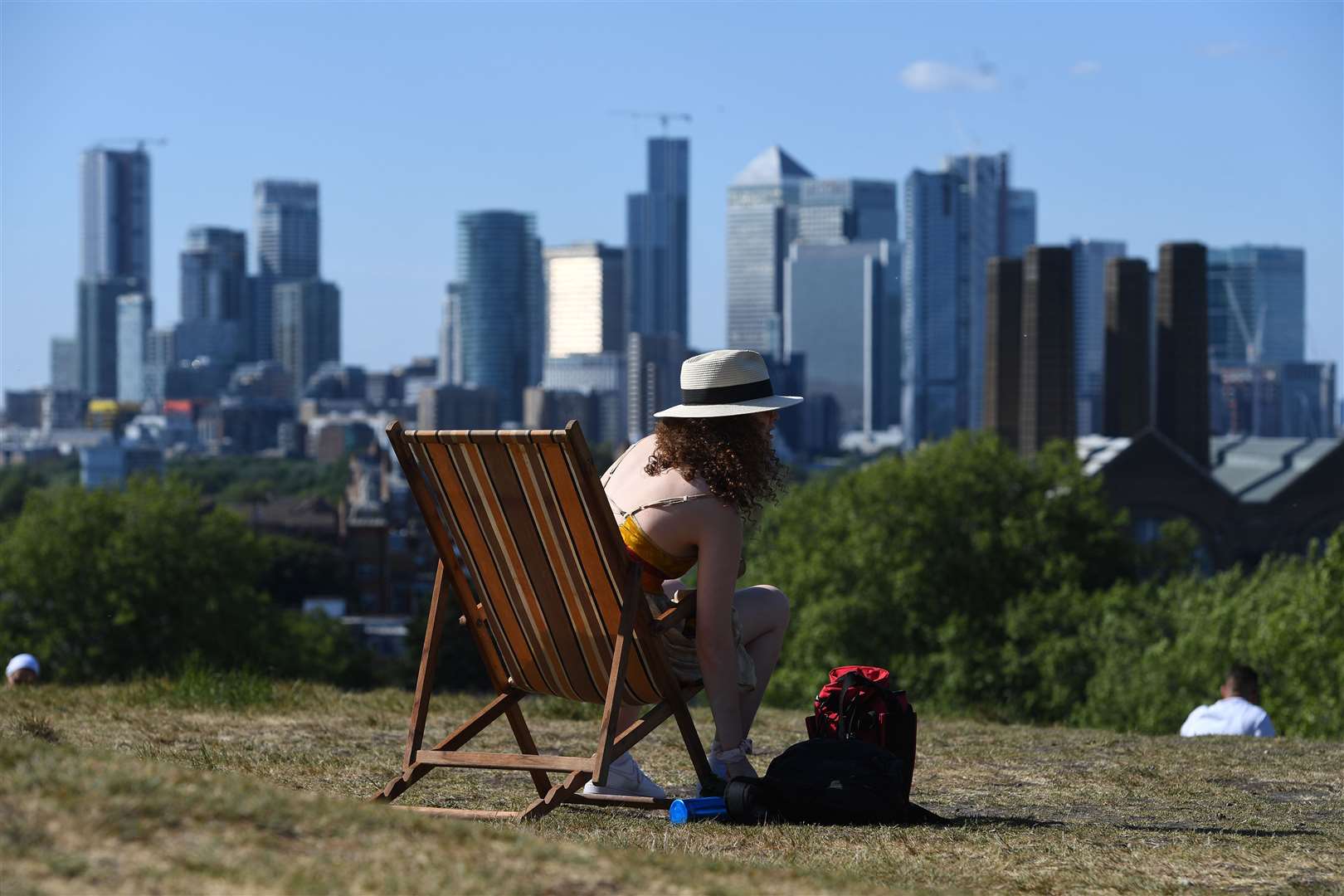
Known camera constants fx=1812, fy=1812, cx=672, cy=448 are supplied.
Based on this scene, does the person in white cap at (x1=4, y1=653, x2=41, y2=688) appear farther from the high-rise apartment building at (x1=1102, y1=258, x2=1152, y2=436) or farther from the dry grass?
the high-rise apartment building at (x1=1102, y1=258, x2=1152, y2=436)

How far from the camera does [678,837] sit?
442 cm

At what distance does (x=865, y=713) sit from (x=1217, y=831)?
39.0 inches

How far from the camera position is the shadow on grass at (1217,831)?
476 cm

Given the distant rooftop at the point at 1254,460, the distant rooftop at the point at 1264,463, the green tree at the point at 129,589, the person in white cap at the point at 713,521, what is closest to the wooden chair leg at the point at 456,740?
the person in white cap at the point at 713,521

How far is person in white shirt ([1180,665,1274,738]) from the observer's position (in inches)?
350

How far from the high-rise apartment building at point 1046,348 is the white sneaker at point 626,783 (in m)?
70.4

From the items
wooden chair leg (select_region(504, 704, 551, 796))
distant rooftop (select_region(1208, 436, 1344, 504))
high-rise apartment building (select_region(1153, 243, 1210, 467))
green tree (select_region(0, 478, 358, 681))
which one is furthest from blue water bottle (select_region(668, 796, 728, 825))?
distant rooftop (select_region(1208, 436, 1344, 504))

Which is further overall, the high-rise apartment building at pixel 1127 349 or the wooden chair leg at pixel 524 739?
the high-rise apartment building at pixel 1127 349

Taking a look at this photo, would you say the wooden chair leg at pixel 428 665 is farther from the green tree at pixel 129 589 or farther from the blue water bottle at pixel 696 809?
the green tree at pixel 129 589

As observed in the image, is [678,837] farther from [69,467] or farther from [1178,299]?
[69,467]

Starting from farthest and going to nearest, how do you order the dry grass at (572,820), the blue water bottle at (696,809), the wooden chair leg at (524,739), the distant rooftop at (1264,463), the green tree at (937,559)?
the distant rooftop at (1264,463) < the green tree at (937,559) < the wooden chair leg at (524,739) < the blue water bottle at (696,809) < the dry grass at (572,820)

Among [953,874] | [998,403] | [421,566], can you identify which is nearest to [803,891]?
[953,874]

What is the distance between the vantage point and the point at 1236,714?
29.6 ft

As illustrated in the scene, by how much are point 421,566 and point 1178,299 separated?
51.4 metres
